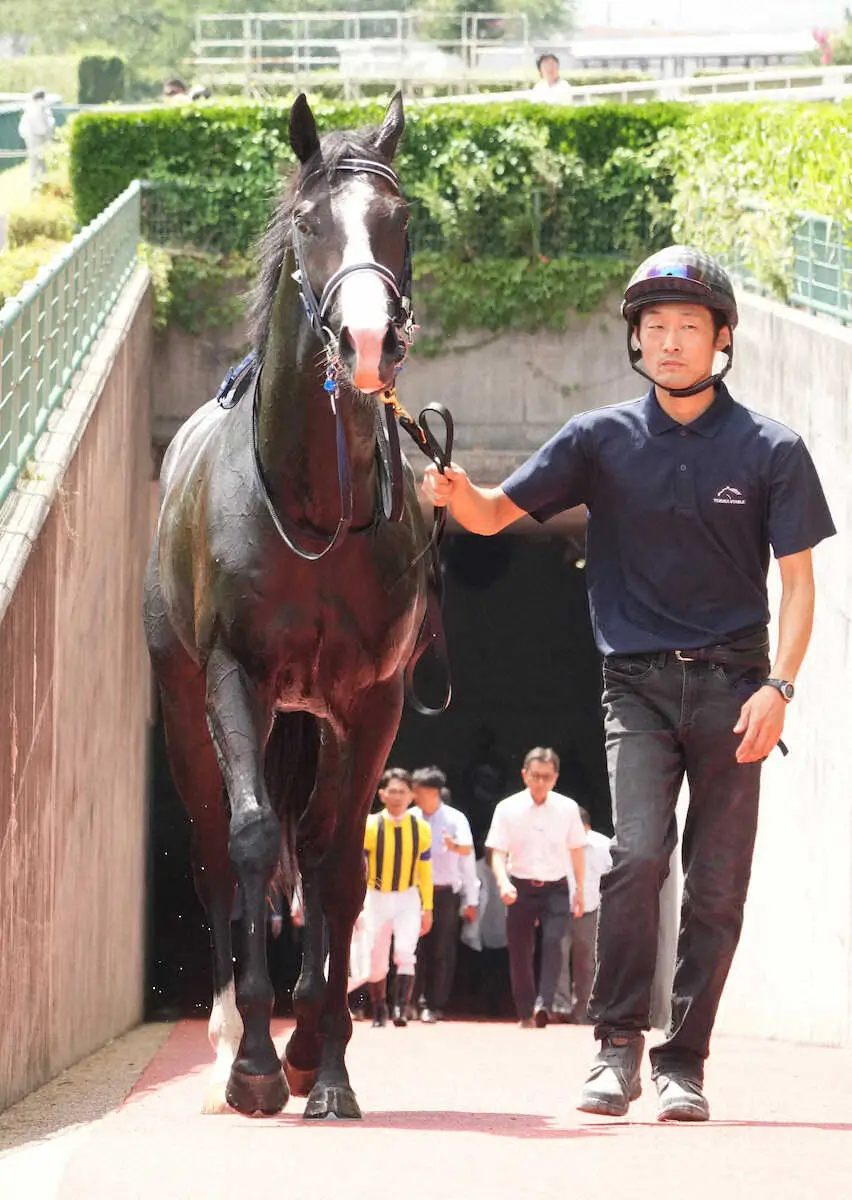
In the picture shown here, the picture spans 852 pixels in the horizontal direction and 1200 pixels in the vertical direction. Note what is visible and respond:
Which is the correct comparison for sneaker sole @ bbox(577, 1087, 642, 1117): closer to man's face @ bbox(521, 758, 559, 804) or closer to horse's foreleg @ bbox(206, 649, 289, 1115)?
horse's foreleg @ bbox(206, 649, 289, 1115)

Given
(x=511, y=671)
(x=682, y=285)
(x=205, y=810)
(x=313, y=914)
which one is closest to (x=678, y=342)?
(x=682, y=285)

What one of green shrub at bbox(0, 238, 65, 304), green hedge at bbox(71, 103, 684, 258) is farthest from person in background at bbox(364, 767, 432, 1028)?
green hedge at bbox(71, 103, 684, 258)

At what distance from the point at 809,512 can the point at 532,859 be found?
884 centimetres

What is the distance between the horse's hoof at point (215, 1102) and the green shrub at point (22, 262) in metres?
7.77

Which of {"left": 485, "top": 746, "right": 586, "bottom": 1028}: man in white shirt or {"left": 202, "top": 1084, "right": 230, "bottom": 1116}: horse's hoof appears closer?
{"left": 202, "top": 1084, "right": 230, "bottom": 1116}: horse's hoof

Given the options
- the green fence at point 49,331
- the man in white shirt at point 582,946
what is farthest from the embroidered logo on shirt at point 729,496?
the man in white shirt at point 582,946

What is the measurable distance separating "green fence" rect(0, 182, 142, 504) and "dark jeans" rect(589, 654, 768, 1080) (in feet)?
12.3

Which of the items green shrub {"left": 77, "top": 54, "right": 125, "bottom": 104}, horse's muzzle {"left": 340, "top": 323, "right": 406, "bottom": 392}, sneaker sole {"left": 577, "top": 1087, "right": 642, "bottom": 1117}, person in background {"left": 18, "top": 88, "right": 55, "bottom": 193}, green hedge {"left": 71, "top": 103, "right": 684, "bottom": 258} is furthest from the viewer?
green shrub {"left": 77, "top": 54, "right": 125, "bottom": 104}

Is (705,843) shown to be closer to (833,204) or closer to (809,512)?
(809,512)

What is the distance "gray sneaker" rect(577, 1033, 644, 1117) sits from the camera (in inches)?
239

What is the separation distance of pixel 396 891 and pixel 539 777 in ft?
4.24

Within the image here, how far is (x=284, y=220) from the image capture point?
6391 mm

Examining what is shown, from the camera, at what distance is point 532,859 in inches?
580

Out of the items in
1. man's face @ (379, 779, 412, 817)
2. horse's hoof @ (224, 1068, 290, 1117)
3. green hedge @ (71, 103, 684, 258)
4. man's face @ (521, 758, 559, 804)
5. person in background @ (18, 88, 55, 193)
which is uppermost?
person in background @ (18, 88, 55, 193)
